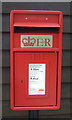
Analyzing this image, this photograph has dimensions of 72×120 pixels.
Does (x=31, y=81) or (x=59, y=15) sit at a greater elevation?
(x=59, y=15)

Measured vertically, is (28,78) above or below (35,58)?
below

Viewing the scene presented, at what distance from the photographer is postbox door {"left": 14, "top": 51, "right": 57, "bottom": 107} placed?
255 cm

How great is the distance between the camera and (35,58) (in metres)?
2.55

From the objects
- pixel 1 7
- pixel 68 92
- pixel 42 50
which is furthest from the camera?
pixel 68 92

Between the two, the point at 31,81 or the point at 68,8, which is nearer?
the point at 31,81

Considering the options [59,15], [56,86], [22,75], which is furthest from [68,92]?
[59,15]

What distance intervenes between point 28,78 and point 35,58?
0.85 feet

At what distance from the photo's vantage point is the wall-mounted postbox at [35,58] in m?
2.52

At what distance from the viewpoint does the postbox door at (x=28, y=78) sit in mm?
2551

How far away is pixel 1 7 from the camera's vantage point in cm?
328

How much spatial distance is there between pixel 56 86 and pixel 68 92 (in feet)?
3.12

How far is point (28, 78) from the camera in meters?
2.57

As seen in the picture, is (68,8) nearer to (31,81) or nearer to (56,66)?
(56,66)

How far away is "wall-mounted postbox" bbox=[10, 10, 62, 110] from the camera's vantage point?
2518 mm
